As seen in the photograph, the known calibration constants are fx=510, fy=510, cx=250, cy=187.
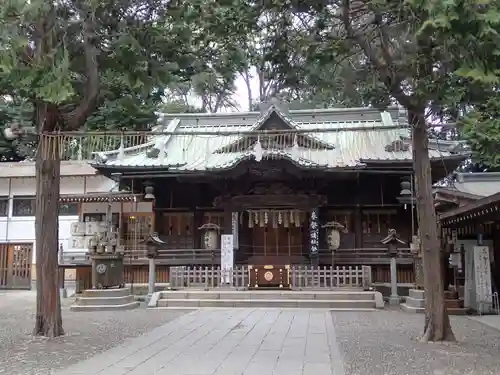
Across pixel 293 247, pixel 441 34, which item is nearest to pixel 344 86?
pixel 441 34

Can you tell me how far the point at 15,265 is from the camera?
2808 centimetres

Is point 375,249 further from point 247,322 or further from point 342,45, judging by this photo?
point 342,45

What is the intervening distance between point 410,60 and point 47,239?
25.0 feet

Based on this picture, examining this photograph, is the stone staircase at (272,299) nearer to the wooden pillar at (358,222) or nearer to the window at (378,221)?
the wooden pillar at (358,222)

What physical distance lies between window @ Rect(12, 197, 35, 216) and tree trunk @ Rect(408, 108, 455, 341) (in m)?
25.8

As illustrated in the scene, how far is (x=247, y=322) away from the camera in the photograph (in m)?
12.2

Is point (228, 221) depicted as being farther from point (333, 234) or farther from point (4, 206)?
point (4, 206)

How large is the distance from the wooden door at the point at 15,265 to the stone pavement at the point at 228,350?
18.4 meters

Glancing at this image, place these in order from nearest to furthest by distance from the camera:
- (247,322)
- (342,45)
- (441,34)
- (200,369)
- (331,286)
Answer: (441,34) → (200,369) → (342,45) → (247,322) → (331,286)

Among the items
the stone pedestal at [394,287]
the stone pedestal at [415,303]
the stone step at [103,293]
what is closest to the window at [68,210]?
the stone step at [103,293]

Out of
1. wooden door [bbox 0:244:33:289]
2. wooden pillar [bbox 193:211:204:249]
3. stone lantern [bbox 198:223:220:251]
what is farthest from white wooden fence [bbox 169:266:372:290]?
wooden door [bbox 0:244:33:289]

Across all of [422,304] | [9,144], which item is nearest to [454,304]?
[422,304]

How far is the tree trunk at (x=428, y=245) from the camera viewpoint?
29.9ft

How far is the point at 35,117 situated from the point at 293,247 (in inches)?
467
